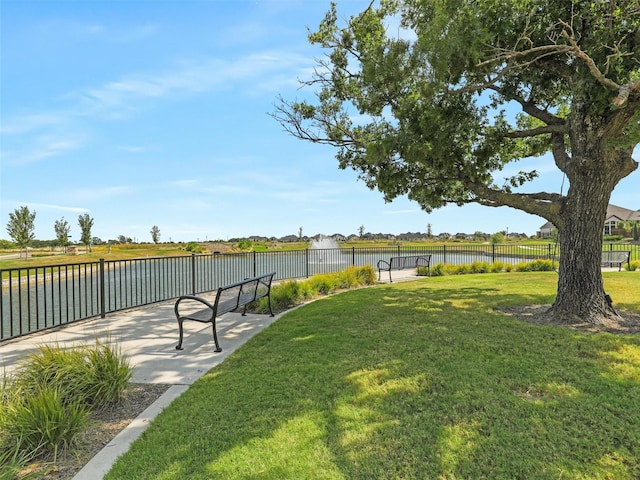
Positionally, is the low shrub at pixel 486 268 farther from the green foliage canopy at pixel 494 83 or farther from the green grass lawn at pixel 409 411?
the green grass lawn at pixel 409 411

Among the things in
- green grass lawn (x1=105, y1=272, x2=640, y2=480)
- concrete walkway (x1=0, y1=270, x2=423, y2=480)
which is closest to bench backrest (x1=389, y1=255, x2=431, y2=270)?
concrete walkway (x1=0, y1=270, x2=423, y2=480)

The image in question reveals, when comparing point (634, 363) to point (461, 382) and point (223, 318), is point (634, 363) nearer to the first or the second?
point (461, 382)

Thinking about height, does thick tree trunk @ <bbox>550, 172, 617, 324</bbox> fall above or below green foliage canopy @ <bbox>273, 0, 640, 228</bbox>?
below

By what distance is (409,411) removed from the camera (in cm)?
307

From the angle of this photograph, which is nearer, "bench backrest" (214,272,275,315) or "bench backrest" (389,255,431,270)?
"bench backrest" (214,272,275,315)

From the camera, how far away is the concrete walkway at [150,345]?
9.77ft

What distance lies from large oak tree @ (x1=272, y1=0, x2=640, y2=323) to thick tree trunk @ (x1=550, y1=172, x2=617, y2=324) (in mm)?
17

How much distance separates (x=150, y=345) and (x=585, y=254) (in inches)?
284

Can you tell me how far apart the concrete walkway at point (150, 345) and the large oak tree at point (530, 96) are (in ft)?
13.5

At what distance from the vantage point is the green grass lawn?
241 cm

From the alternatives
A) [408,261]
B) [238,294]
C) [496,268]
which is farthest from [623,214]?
[238,294]

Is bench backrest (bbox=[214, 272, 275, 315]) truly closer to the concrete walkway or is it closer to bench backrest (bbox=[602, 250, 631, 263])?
the concrete walkway

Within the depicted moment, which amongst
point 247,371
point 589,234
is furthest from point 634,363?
point 247,371

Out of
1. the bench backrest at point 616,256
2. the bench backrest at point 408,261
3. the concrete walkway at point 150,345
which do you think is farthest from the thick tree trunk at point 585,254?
the bench backrest at point 616,256
